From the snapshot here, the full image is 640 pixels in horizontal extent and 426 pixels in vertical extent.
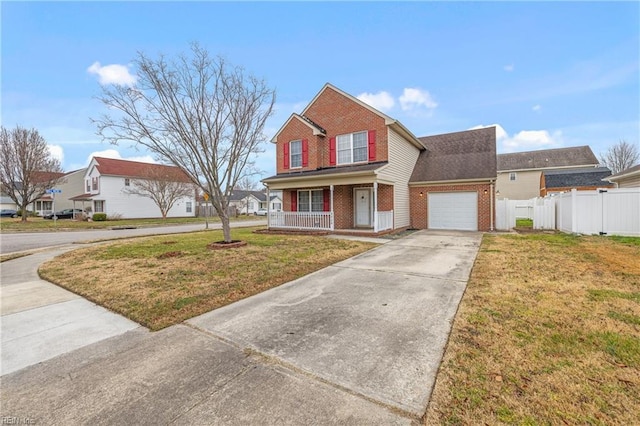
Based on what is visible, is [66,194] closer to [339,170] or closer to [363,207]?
[339,170]

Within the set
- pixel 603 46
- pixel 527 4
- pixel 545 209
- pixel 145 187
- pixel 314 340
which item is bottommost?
pixel 314 340

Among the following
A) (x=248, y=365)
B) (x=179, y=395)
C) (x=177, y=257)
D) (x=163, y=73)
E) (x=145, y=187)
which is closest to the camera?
(x=179, y=395)

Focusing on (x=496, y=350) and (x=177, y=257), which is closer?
(x=496, y=350)

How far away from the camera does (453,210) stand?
1530cm

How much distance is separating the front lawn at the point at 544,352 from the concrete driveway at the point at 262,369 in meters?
0.26

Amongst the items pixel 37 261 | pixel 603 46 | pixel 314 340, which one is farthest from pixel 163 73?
pixel 603 46

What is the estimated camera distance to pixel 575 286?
5109mm

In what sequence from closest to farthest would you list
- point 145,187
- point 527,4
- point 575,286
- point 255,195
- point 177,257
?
point 575,286
point 177,257
point 527,4
point 145,187
point 255,195

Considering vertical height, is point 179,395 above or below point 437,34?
below

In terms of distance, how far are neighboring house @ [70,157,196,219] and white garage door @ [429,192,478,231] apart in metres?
28.7

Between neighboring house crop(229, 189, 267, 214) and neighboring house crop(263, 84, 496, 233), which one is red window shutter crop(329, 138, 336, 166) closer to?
neighboring house crop(263, 84, 496, 233)

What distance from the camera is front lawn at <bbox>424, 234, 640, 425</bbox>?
6.85ft

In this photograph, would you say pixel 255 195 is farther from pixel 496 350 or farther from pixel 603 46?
pixel 496 350

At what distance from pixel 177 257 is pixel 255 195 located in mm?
57000
